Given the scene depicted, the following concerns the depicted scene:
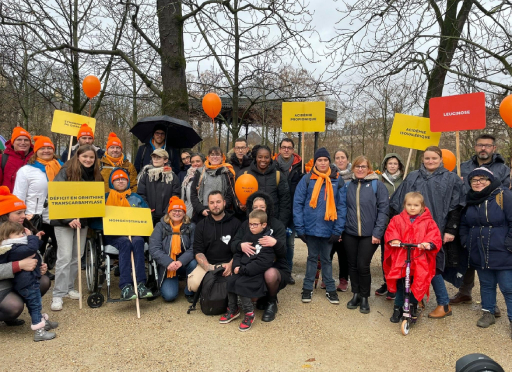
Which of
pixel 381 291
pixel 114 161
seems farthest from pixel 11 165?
pixel 381 291

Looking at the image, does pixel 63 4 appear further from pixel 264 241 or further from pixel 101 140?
pixel 101 140

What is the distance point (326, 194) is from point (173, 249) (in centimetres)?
200

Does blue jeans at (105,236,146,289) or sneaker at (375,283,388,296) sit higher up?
blue jeans at (105,236,146,289)

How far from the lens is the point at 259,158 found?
4.72 m

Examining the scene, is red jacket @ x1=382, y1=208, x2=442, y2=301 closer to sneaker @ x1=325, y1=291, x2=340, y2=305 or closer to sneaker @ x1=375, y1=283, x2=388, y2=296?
sneaker @ x1=325, y1=291, x2=340, y2=305

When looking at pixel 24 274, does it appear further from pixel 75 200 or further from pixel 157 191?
pixel 157 191

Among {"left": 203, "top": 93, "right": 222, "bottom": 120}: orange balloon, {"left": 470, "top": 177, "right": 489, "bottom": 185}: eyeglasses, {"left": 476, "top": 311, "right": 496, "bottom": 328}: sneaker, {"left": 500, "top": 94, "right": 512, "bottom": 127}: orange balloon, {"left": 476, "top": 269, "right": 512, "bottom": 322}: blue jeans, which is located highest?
{"left": 203, "top": 93, "right": 222, "bottom": 120}: orange balloon

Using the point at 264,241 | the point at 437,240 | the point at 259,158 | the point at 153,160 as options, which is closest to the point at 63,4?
the point at 153,160

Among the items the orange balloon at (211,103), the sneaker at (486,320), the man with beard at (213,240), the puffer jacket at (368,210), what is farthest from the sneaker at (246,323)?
the orange balloon at (211,103)

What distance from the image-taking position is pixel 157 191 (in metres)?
5.03

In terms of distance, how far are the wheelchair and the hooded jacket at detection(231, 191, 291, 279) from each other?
1.16 m

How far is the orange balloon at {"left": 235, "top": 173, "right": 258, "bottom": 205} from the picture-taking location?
4527 millimetres

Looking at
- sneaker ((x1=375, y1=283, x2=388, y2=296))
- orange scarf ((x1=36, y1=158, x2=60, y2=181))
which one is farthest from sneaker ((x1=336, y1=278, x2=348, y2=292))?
orange scarf ((x1=36, y1=158, x2=60, y2=181))

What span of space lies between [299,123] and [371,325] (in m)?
3.14
